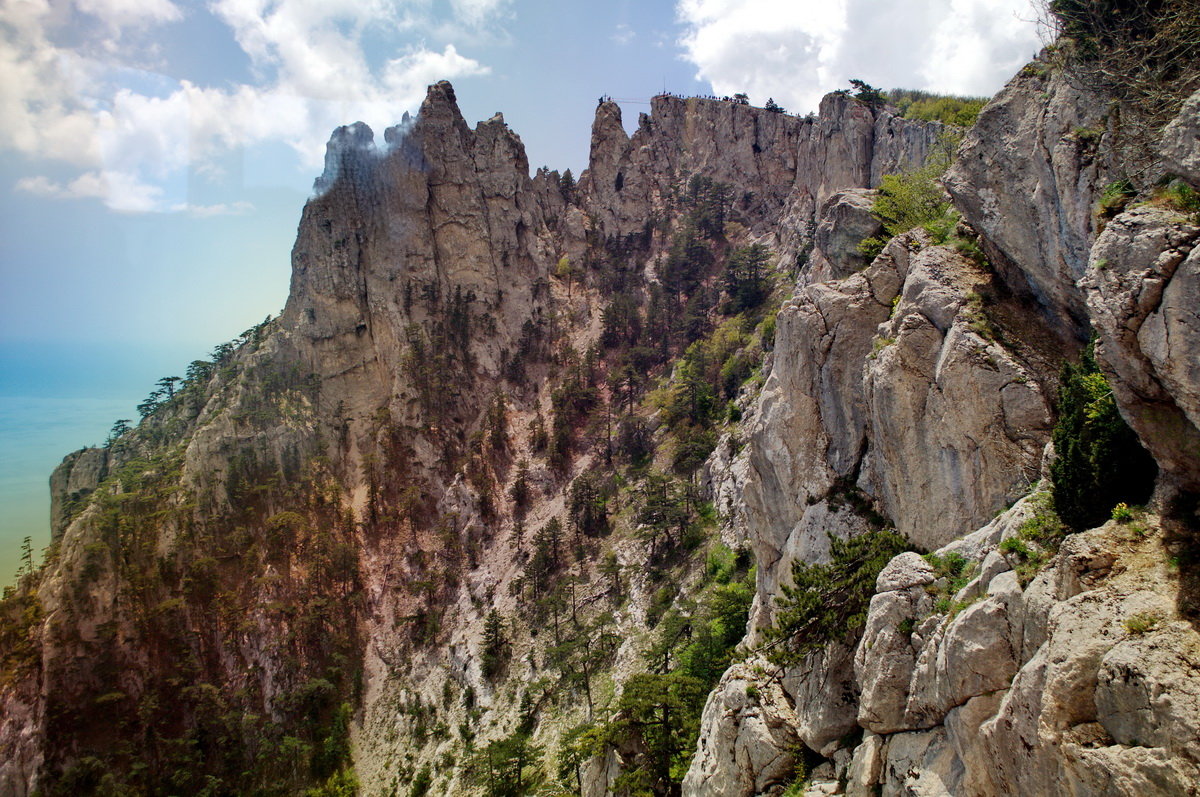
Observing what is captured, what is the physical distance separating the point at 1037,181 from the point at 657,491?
131 ft

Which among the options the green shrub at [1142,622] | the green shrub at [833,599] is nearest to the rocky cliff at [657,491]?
the green shrub at [1142,622]

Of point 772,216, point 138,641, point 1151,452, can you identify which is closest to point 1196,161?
point 1151,452

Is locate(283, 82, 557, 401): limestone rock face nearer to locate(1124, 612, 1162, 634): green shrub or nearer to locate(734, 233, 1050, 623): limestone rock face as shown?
locate(734, 233, 1050, 623): limestone rock face

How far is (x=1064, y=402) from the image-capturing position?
43.9 feet

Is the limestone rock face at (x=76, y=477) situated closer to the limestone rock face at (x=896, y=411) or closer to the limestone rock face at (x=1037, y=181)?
the limestone rock face at (x=896, y=411)

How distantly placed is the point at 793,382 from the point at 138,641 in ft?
201

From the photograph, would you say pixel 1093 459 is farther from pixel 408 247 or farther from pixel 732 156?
pixel 732 156

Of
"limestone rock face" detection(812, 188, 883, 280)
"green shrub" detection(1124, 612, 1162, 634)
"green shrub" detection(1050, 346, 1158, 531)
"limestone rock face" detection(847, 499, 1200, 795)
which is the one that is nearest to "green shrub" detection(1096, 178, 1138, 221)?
"green shrub" detection(1050, 346, 1158, 531)

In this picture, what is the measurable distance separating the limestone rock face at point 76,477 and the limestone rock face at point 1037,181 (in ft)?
304

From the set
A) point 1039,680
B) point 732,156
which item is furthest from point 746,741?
point 732,156

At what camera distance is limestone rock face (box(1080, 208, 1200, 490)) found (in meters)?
9.21

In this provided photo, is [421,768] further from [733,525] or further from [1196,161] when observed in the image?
[1196,161]

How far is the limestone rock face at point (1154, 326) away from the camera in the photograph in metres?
9.21

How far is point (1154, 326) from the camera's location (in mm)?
9594
